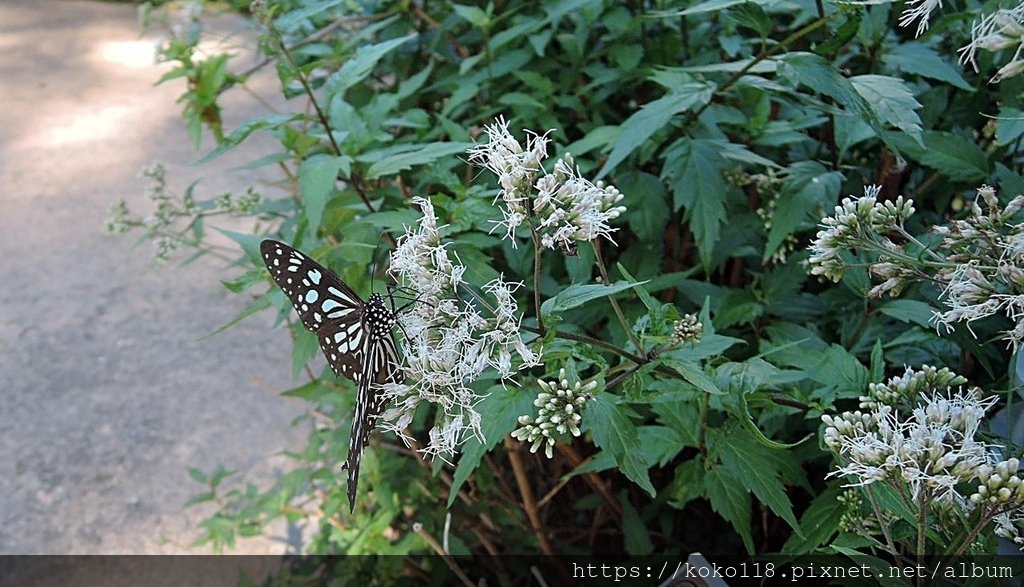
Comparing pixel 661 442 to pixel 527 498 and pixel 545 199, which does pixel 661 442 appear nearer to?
pixel 545 199

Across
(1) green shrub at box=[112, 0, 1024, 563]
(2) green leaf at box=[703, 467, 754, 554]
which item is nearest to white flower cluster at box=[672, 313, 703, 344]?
(1) green shrub at box=[112, 0, 1024, 563]

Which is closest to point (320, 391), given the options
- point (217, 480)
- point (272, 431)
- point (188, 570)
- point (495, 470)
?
point (495, 470)

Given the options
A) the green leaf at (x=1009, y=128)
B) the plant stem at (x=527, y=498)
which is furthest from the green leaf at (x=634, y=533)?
the green leaf at (x=1009, y=128)

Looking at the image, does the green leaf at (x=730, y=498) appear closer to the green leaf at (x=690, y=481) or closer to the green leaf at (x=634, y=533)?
the green leaf at (x=690, y=481)

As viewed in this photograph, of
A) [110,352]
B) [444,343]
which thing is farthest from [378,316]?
[110,352]

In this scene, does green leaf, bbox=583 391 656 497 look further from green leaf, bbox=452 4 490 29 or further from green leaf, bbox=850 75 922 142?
green leaf, bbox=452 4 490 29

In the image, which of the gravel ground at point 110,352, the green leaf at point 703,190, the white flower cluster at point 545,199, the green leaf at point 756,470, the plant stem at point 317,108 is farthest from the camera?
the gravel ground at point 110,352
